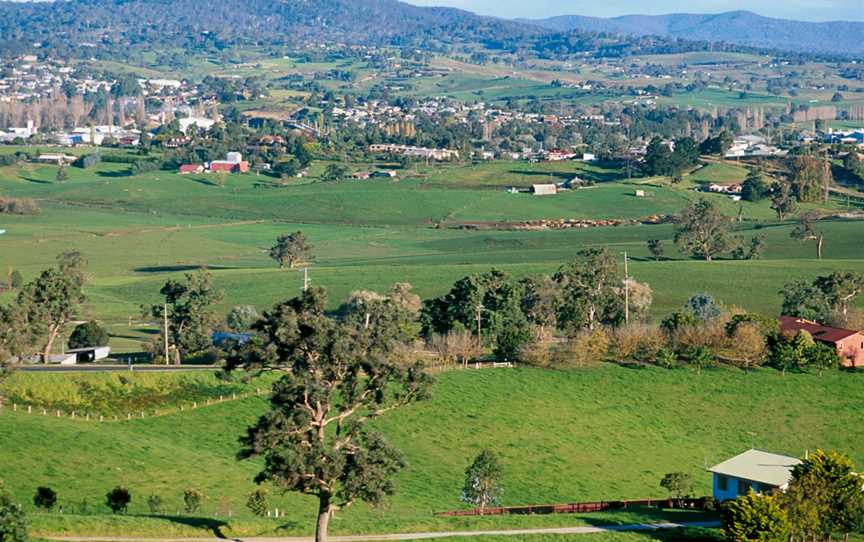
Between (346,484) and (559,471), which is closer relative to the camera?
(346,484)

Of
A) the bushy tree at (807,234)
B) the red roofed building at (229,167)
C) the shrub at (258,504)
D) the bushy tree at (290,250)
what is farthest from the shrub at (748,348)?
the red roofed building at (229,167)

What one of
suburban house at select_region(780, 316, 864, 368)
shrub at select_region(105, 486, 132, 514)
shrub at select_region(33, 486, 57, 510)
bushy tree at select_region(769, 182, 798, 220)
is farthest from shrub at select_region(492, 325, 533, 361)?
bushy tree at select_region(769, 182, 798, 220)

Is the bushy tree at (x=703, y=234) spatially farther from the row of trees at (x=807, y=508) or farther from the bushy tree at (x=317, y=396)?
the bushy tree at (x=317, y=396)

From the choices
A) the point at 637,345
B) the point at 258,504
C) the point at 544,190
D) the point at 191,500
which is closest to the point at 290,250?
the point at 637,345

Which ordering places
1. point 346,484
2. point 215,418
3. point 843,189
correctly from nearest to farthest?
point 346,484 → point 215,418 → point 843,189

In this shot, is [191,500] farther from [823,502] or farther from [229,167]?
[229,167]

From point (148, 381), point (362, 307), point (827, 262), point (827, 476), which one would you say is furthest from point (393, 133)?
point (827, 476)

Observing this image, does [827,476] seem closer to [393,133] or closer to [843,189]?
[843,189]

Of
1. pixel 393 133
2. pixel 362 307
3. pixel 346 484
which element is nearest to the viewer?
pixel 346 484
